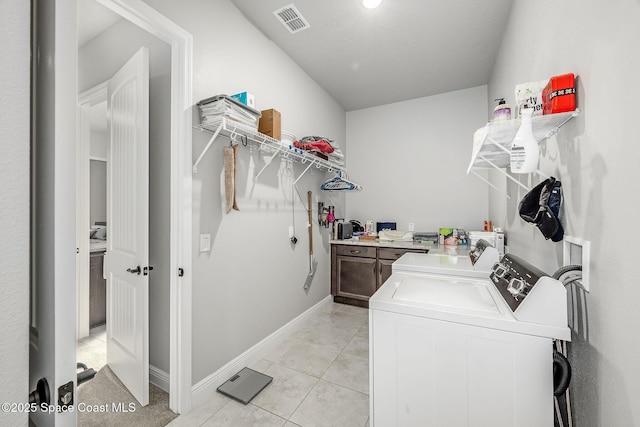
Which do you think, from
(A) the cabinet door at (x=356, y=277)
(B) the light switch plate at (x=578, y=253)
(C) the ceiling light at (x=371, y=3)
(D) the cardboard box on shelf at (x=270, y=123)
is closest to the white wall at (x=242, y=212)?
(D) the cardboard box on shelf at (x=270, y=123)

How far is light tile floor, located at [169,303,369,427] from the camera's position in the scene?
163 cm

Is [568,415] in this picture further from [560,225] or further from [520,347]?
[560,225]

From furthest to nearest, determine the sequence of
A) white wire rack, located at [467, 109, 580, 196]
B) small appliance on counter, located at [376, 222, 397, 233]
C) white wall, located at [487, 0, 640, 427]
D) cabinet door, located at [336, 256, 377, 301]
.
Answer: small appliance on counter, located at [376, 222, 397, 233], cabinet door, located at [336, 256, 377, 301], white wire rack, located at [467, 109, 580, 196], white wall, located at [487, 0, 640, 427]

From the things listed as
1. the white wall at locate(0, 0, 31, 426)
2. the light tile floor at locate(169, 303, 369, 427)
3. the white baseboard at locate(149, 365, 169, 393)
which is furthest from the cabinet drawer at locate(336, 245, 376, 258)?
the white wall at locate(0, 0, 31, 426)

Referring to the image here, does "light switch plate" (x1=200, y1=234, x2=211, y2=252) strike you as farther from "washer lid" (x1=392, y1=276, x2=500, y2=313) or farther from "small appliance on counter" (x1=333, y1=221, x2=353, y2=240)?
"small appliance on counter" (x1=333, y1=221, x2=353, y2=240)

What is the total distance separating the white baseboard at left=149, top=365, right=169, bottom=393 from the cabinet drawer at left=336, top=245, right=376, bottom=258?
2.23 meters

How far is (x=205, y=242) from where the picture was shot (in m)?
1.82

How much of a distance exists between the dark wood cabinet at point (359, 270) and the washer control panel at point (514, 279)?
1.83 m

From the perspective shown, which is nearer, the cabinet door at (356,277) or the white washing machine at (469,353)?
the white washing machine at (469,353)

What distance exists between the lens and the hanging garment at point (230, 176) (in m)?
1.92

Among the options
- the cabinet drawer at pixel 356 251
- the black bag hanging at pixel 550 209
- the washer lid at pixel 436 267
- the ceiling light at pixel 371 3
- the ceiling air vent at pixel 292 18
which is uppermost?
the ceiling air vent at pixel 292 18

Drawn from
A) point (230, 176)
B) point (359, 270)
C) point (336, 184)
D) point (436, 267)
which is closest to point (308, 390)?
point (436, 267)

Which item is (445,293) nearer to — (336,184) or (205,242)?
(205,242)

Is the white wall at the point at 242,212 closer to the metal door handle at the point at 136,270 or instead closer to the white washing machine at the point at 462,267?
the metal door handle at the point at 136,270
